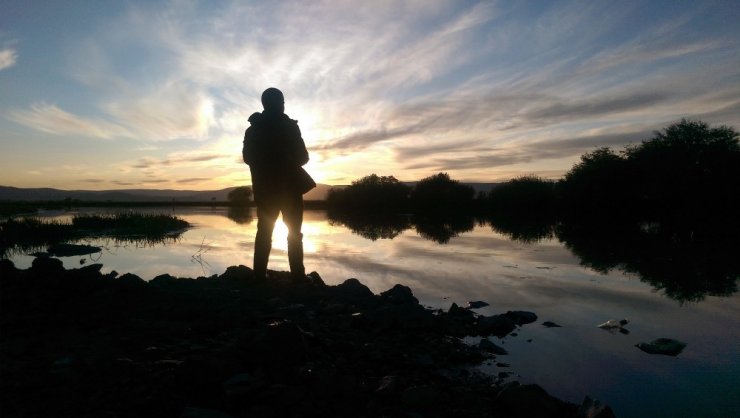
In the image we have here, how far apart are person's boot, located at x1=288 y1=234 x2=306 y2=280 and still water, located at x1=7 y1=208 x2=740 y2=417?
1814 millimetres

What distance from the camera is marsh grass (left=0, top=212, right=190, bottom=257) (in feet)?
54.0

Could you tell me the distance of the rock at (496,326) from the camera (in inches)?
205

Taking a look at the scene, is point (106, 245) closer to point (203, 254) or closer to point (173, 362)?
point (203, 254)

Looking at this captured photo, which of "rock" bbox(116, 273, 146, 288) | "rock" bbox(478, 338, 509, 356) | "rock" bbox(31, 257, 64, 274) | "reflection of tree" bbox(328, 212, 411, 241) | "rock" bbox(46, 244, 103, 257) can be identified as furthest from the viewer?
"reflection of tree" bbox(328, 212, 411, 241)

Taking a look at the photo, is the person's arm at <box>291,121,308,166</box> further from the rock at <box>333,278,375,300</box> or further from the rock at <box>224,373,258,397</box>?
the rock at <box>224,373,258,397</box>

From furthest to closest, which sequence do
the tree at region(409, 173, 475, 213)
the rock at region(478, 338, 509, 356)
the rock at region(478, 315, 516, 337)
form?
1. the tree at region(409, 173, 475, 213)
2. the rock at region(478, 315, 516, 337)
3. the rock at region(478, 338, 509, 356)

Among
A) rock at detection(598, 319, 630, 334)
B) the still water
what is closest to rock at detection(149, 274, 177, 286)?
the still water

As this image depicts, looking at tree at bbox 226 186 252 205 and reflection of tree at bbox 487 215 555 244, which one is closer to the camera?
reflection of tree at bbox 487 215 555 244

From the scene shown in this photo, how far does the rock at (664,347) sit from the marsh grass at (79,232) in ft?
54.9

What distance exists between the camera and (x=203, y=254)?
13.0m

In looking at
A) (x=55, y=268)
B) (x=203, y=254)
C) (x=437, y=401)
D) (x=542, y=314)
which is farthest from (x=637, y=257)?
(x=55, y=268)

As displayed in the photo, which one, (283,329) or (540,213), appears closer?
(283,329)

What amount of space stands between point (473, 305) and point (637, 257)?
9057 mm

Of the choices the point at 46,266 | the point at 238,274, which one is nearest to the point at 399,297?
the point at 238,274
